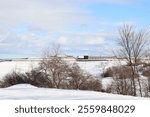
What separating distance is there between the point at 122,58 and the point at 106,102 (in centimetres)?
2938

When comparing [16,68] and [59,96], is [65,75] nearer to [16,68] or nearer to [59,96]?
[16,68]

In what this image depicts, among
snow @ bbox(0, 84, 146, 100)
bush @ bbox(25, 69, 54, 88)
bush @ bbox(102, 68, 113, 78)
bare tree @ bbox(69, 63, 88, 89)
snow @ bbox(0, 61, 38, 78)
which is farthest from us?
bush @ bbox(102, 68, 113, 78)

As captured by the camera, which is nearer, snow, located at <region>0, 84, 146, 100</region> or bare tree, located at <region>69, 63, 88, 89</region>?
snow, located at <region>0, 84, 146, 100</region>

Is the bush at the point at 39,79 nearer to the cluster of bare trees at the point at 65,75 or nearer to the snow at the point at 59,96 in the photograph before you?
the cluster of bare trees at the point at 65,75

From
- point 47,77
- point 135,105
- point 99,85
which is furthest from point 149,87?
point 135,105

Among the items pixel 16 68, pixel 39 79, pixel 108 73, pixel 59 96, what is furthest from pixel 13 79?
pixel 59 96

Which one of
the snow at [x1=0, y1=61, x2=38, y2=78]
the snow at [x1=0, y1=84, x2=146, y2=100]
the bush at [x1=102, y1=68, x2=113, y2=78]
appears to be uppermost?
the snow at [x1=0, y1=61, x2=38, y2=78]

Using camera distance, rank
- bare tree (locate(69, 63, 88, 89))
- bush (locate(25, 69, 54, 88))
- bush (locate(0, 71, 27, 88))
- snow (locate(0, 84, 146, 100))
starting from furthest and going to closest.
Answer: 1. bare tree (locate(69, 63, 88, 89))
2. bush (locate(25, 69, 54, 88))
3. bush (locate(0, 71, 27, 88))
4. snow (locate(0, 84, 146, 100))

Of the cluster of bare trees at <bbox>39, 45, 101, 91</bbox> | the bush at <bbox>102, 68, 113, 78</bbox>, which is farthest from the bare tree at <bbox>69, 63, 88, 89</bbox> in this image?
the bush at <bbox>102, 68, 113, 78</bbox>

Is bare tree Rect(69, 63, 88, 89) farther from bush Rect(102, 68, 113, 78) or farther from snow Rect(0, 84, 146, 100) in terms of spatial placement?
snow Rect(0, 84, 146, 100)

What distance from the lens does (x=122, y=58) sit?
36406mm

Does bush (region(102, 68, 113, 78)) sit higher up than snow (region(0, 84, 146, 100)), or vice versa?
bush (region(102, 68, 113, 78))

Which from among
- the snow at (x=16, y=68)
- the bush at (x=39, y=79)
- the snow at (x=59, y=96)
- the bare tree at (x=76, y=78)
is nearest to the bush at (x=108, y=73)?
the snow at (x=16, y=68)

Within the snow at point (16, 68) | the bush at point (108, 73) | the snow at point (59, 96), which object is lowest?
the snow at point (59, 96)
